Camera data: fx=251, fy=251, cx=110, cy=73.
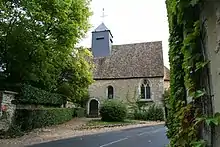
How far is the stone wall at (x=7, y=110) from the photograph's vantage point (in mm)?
12139

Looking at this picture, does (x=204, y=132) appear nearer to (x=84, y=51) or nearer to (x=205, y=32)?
(x=205, y=32)

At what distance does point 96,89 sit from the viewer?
31312 millimetres

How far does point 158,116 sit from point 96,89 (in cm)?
860

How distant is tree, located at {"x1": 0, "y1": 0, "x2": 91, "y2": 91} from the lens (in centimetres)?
1378

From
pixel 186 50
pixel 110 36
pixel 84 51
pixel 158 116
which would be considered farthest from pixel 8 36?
pixel 110 36

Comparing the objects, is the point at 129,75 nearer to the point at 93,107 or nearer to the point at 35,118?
the point at 93,107

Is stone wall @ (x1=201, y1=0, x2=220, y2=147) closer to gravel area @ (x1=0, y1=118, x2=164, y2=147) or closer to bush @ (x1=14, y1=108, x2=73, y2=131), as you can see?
gravel area @ (x1=0, y1=118, x2=164, y2=147)

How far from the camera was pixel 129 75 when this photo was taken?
3030cm

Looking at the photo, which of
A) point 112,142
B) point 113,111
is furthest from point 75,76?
point 112,142

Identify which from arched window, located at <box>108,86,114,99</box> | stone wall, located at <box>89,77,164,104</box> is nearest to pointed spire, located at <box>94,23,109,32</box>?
stone wall, located at <box>89,77,164,104</box>

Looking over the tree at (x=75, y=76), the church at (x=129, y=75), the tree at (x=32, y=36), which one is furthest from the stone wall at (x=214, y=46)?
the church at (x=129, y=75)

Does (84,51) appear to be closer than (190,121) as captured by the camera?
No

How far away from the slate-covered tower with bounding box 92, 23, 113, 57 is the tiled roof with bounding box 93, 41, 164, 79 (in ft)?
2.82

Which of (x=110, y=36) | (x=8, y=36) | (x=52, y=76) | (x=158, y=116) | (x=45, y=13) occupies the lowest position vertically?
(x=158, y=116)
